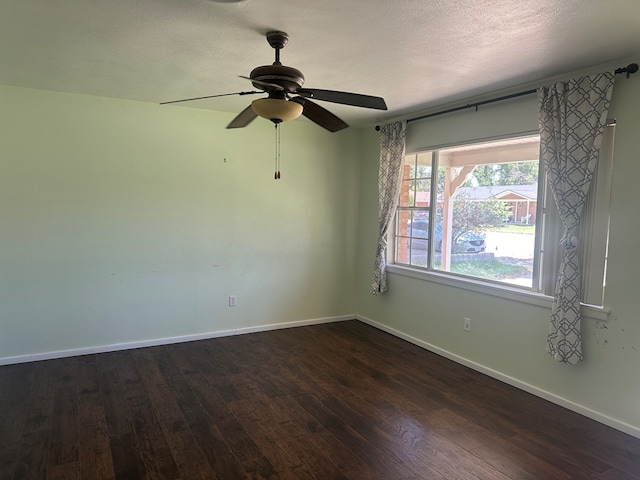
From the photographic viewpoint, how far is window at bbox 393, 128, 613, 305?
2.88 meters

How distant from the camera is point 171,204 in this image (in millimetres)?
4199

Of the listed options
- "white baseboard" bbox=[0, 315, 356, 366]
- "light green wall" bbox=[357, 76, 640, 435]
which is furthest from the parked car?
"white baseboard" bbox=[0, 315, 356, 366]

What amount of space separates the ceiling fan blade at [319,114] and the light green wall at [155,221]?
6.56 feet

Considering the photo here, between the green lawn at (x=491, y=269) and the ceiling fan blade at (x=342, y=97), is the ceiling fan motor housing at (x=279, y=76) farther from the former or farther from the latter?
the green lawn at (x=491, y=269)

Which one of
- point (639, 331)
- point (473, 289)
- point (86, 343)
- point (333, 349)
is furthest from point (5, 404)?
point (639, 331)

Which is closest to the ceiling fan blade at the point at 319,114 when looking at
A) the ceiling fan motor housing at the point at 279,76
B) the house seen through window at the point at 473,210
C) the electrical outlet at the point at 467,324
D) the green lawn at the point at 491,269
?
the ceiling fan motor housing at the point at 279,76

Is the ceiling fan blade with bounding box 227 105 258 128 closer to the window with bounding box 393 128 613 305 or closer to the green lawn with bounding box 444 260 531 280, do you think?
the window with bounding box 393 128 613 305

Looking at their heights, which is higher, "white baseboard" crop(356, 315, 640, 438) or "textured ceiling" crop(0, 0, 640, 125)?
"textured ceiling" crop(0, 0, 640, 125)

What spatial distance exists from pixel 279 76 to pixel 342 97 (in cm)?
39

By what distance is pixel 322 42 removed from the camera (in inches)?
96.2

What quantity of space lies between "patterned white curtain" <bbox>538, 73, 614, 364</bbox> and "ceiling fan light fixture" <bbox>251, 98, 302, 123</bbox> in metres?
1.97

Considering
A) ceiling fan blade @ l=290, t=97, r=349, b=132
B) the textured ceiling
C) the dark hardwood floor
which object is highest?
the textured ceiling

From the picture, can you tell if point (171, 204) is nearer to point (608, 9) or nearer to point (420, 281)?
point (420, 281)

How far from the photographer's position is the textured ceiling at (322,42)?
2039 millimetres
